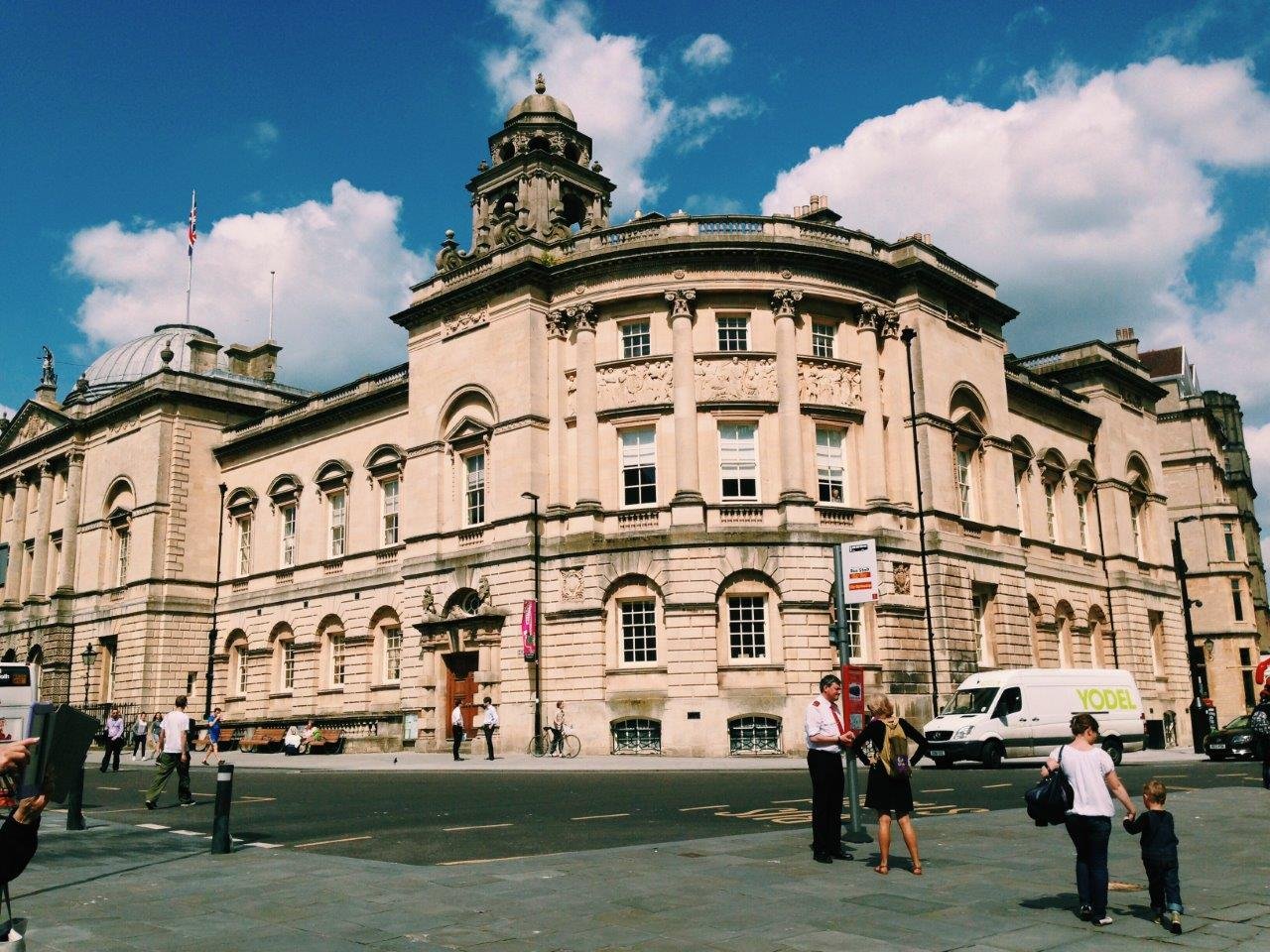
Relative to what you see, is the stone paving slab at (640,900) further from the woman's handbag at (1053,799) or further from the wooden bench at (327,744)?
the wooden bench at (327,744)

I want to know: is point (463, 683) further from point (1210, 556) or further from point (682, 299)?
point (1210, 556)

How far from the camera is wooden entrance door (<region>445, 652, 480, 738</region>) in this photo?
123 ft

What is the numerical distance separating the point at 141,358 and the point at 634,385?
154 feet

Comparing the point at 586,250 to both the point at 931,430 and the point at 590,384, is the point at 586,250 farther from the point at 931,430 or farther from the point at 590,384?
the point at 931,430

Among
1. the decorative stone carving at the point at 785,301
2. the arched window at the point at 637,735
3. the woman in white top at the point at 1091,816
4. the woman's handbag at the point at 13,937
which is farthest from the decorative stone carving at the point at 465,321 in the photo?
the woman's handbag at the point at 13,937

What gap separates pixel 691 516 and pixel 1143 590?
89.1 ft

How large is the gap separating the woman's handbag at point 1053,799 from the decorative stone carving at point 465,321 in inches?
1277

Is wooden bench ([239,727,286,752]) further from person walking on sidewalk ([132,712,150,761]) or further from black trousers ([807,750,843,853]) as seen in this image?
black trousers ([807,750,843,853])

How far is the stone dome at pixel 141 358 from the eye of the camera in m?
69.8

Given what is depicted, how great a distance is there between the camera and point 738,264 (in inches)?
1437

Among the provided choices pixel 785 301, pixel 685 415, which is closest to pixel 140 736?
pixel 685 415

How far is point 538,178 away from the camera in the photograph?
151 ft

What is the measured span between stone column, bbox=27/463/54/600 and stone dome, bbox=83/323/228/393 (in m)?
10.6

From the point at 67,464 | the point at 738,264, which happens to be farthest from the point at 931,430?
the point at 67,464
